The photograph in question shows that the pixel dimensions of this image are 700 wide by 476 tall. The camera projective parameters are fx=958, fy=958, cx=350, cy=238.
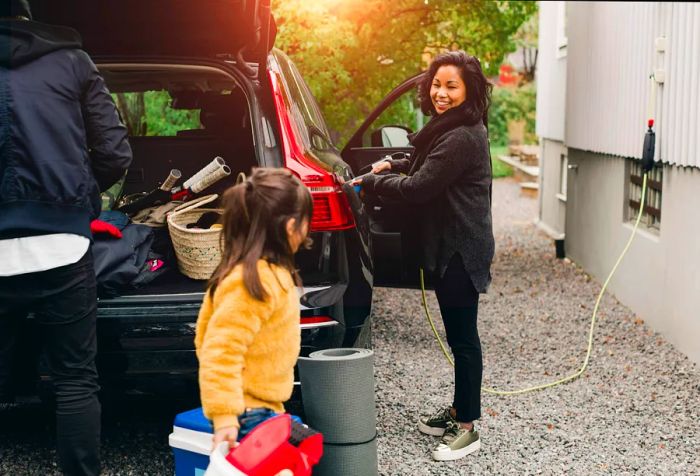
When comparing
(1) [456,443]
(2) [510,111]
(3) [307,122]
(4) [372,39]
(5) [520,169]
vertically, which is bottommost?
(5) [520,169]

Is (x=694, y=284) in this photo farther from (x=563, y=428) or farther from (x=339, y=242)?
(x=339, y=242)

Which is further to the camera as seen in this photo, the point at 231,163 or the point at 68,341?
the point at 231,163

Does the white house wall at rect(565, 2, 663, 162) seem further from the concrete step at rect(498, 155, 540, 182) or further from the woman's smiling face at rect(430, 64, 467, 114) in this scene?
the concrete step at rect(498, 155, 540, 182)

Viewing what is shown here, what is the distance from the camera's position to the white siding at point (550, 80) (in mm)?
11648

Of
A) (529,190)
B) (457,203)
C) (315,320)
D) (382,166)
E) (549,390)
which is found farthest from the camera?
(529,190)

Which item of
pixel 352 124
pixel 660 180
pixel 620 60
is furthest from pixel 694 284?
pixel 352 124

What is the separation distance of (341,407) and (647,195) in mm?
4772

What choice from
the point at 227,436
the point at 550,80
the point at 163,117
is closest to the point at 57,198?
the point at 227,436

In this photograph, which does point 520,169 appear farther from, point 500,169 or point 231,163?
point 231,163

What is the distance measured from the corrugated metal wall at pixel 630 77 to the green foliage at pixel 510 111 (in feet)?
61.5

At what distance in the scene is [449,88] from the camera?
433 cm

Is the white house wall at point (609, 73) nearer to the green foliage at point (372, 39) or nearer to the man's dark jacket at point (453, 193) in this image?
the green foliage at point (372, 39)

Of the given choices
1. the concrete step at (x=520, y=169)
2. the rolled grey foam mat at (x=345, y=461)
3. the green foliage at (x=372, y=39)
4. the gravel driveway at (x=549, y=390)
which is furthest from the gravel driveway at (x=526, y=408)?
the concrete step at (x=520, y=169)

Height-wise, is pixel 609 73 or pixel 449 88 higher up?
pixel 449 88
